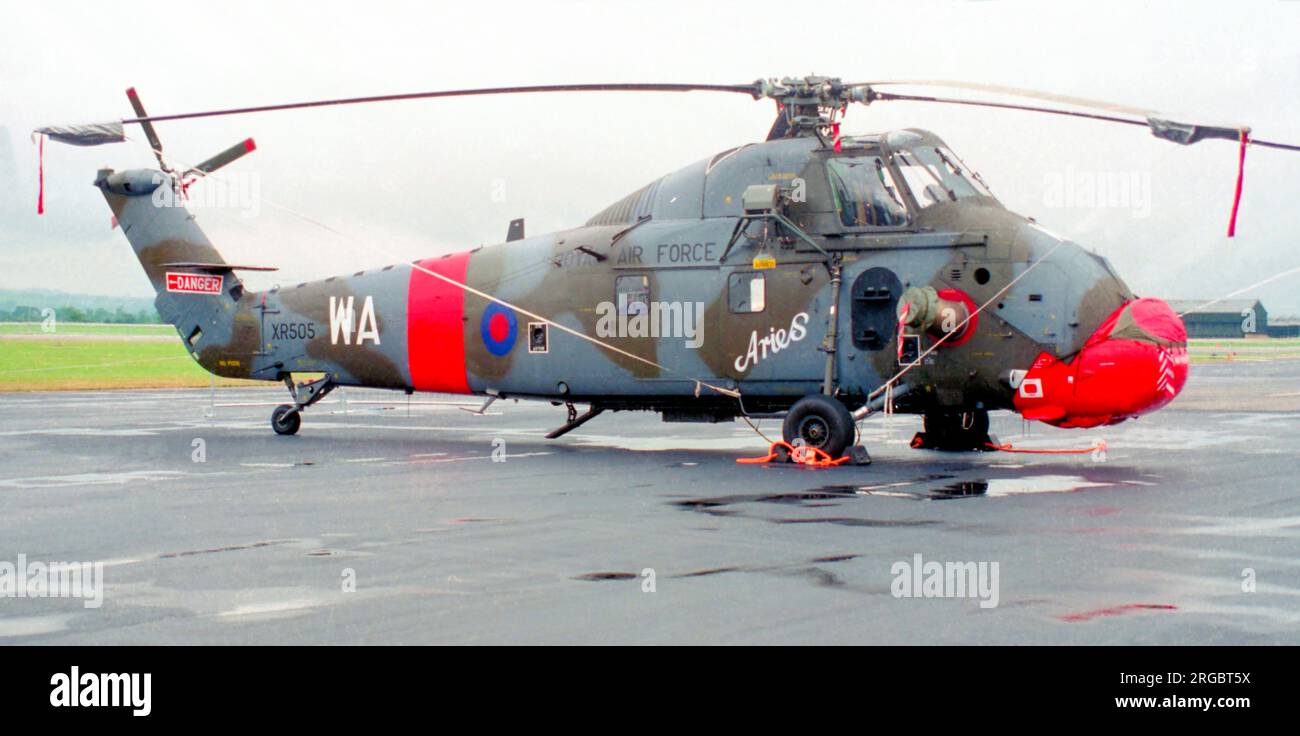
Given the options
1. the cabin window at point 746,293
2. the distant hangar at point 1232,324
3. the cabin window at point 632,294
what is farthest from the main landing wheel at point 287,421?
the distant hangar at point 1232,324

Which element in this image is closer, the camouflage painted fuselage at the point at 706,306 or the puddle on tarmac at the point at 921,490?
the puddle on tarmac at the point at 921,490

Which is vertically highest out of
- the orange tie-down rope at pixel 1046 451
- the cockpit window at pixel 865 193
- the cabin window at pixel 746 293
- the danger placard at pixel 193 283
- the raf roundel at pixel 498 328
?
the cockpit window at pixel 865 193

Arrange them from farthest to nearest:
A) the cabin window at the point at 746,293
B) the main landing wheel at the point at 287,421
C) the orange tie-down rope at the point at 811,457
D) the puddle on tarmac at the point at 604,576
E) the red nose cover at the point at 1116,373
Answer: the main landing wheel at the point at 287,421, the cabin window at the point at 746,293, the orange tie-down rope at the point at 811,457, the red nose cover at the point at 1116,373, the puddle on tarmac at the point at 604,576

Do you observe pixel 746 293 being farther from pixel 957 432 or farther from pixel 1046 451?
pixel 1046 451

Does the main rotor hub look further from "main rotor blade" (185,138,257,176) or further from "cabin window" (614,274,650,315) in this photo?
"main rotor blade" (185,138,257,176)

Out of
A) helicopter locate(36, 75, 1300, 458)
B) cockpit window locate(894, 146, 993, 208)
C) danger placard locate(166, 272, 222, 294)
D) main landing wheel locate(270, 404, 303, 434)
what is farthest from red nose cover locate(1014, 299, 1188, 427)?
danger placard locate(166, 272, 222, 294)

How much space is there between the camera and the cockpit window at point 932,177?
19.2 metres

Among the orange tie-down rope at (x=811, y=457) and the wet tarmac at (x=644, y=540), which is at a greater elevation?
the orange tie-down rope at (x=811, y=457)

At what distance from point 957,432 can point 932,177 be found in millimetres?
4279

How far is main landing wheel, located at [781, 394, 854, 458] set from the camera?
61.7 ft

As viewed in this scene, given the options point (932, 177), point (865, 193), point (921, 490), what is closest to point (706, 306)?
point (865, 193)

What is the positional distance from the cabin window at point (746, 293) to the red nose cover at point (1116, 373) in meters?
3.97

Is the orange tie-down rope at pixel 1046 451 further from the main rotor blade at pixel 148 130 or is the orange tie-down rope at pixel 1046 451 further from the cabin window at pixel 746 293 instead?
the main rotor blade at pixel 148 130
